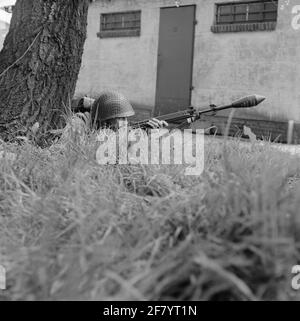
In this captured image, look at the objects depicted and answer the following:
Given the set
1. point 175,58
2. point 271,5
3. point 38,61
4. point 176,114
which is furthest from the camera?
point 175,58

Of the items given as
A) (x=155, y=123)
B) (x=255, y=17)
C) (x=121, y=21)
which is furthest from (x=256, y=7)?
(x=155, y=123)

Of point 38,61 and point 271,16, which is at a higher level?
point 271,16

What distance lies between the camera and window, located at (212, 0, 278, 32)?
8.69 metres

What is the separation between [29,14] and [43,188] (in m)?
1.78

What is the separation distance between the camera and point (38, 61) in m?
3.31

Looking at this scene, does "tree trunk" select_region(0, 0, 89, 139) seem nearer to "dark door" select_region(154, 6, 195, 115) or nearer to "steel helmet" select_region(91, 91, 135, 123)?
"steel helmet" select_region(91, 91, 135, 123)

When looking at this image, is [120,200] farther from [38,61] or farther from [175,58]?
[175,58]

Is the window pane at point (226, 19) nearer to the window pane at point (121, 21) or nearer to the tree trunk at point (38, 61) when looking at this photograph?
the window pane at point (121, 21)

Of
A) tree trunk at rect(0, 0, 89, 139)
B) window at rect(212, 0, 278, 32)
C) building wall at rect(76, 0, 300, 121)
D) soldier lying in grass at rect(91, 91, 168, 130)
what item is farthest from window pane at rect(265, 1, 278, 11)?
tree trunk at rect(0, 0, 89, 139)

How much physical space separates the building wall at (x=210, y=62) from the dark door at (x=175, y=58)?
0.44ft

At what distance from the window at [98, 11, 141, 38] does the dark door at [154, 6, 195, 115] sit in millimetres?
719

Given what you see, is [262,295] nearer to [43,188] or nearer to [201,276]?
[201,276]

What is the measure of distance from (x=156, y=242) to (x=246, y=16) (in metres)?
8.29
